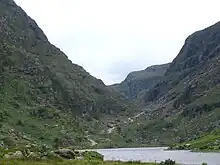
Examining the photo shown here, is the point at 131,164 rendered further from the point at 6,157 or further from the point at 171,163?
the point at 6,157

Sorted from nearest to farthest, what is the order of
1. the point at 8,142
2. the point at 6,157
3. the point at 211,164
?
1. the point at 6,157
2. the point at 211,164
3. the point at 8,142

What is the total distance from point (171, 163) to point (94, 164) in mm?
16926

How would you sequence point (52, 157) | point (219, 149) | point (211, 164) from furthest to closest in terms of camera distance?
point (219, 149) < point (211, 164) < point (52, 157)

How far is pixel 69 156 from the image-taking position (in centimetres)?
8412

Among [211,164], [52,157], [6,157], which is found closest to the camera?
[6,157]

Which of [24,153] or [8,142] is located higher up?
[8,142]

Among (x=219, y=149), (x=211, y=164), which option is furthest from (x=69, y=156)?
(x=219, y=149)

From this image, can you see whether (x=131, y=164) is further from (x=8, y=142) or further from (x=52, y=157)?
(x=8, y=142)

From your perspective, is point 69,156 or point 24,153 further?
point 69,156

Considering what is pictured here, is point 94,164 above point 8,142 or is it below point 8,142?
below

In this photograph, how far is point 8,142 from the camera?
15538 cm

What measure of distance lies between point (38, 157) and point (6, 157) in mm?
5187

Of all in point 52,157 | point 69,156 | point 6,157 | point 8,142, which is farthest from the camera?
point 8,142

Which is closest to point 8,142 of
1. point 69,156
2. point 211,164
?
point 69,156
